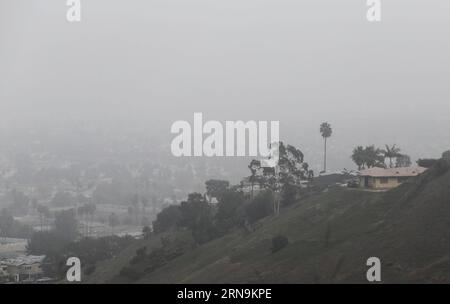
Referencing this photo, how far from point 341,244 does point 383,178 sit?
26.9m

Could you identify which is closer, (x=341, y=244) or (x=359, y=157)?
(x=341, y=244)

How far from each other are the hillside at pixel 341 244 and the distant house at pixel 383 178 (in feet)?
14.1

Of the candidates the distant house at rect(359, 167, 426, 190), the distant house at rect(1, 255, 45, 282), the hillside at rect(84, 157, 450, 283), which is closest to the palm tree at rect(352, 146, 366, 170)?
the distant house at rect(359, 167, 426, 190)

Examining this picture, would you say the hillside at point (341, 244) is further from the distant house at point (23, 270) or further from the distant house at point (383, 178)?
the distant house at point (23, 270)

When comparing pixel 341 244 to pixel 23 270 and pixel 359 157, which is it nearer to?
pixel 359 157

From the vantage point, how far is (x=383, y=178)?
73125 millimetres

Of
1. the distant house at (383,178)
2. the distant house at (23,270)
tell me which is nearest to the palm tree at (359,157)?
the distant house at (383,178)

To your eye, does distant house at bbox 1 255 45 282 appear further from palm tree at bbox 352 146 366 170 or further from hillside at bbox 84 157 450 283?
palm tree at bbox 352 146 366 170

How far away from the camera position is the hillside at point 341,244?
4034 centimetres

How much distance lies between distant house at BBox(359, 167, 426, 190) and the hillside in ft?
14.1

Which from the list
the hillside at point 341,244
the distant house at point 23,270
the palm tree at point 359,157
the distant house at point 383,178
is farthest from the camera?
the distant house at point 23,270

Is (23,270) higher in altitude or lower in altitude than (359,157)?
lower

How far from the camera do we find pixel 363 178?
74625mm

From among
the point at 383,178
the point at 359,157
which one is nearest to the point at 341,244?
the point at 383,178
